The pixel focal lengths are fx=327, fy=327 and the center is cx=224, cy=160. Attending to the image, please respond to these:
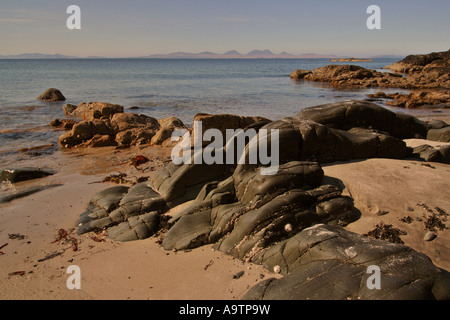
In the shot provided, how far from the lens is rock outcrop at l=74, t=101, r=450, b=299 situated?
13.9 ft

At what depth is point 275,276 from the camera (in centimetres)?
516

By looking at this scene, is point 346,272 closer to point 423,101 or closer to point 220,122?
point 220,122

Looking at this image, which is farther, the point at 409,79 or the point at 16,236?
the point at 409,79

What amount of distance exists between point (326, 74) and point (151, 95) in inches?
1250

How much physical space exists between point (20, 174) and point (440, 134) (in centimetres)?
1436

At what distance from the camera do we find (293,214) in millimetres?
6023

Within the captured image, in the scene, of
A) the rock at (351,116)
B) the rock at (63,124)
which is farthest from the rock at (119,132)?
the rock at (351,116)

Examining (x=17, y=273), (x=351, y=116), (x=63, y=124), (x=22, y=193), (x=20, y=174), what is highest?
(x=351, y=116)

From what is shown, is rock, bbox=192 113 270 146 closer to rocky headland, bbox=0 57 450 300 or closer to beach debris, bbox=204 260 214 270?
rocky headland, bbox=0 57 450 300

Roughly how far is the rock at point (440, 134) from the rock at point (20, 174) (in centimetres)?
1356

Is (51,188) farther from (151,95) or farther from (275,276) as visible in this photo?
(151,95)

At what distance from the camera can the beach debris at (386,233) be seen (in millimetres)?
5828

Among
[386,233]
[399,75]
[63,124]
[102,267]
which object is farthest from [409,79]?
[102,267]
